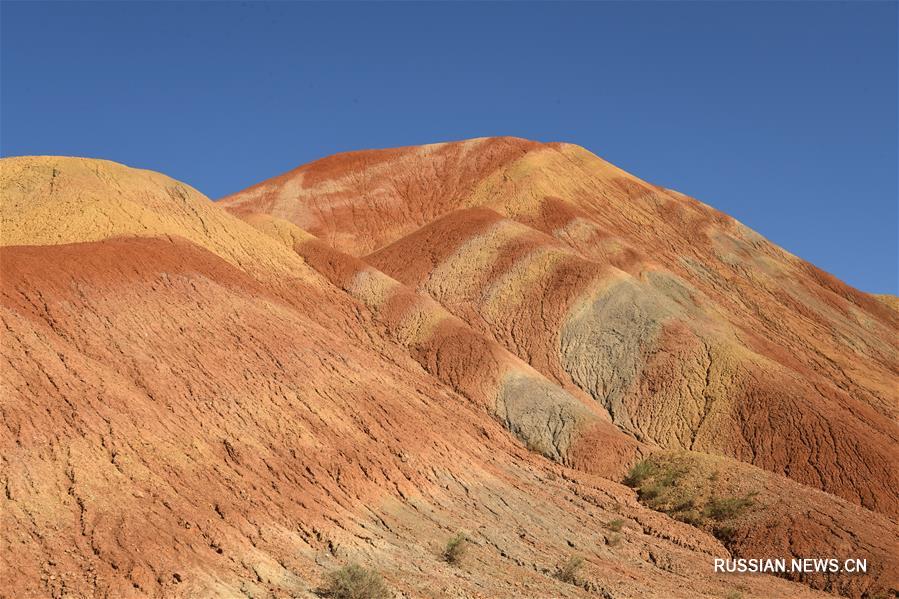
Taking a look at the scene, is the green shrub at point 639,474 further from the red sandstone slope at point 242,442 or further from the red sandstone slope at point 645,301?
the red sandstone slope at point 645,301

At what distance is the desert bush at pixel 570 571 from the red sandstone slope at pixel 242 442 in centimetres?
25

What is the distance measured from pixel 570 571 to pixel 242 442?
9573mm

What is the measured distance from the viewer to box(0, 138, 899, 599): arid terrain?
1639cm

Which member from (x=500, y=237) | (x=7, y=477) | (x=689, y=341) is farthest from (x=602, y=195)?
(x=7, y=477)

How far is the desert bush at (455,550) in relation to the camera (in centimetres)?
1850

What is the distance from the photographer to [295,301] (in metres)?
32.5

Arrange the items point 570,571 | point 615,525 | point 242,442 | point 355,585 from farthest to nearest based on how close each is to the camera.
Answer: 1. point 615,525
2. point 242,442
3. point 570,571
4. point 355,585

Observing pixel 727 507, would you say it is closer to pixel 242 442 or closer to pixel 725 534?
pixel 725 534

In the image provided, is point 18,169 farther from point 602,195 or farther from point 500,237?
point 602,195

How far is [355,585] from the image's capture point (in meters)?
15.1

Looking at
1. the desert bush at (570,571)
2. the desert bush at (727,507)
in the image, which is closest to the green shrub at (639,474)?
the desert bush at (727,507)

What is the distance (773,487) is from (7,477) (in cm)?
2373

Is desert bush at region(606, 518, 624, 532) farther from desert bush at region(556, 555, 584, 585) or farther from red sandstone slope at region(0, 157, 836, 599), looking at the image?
desert bush at region(556, 555, 584, 585)

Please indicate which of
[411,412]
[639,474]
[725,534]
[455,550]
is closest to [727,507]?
[725,534]
